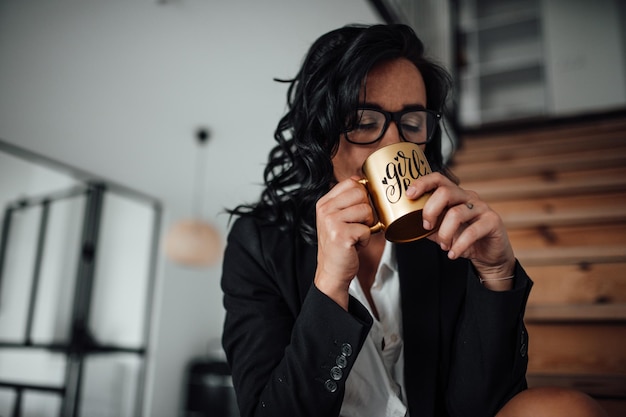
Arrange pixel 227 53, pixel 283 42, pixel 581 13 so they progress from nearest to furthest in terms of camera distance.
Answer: pixel 283 42, pixel 227 53, pixel 581 13

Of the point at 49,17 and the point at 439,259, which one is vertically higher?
the point at 49,17

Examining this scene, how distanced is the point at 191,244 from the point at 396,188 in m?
3.17

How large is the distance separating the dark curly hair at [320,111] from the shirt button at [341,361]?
0.30 meters

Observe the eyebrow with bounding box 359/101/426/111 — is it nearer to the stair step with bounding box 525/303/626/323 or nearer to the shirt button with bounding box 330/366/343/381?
the shirt button with bounding box 330/366/343/381

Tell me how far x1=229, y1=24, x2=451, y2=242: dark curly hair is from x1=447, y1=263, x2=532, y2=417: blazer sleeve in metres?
0.35

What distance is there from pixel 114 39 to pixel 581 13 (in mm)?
4887

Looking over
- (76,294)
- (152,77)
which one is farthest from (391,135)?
(76,294)

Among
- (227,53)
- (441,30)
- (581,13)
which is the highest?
(581,13)

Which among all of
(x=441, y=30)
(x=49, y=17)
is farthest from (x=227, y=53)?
(x=441, y=30)

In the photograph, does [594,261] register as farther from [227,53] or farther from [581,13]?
[581,13]

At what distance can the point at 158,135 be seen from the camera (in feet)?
12.4

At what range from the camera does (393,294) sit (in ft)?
3.10

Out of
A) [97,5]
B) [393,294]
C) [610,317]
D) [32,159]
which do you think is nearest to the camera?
[393,294]

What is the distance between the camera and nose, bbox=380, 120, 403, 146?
86 centimetres
